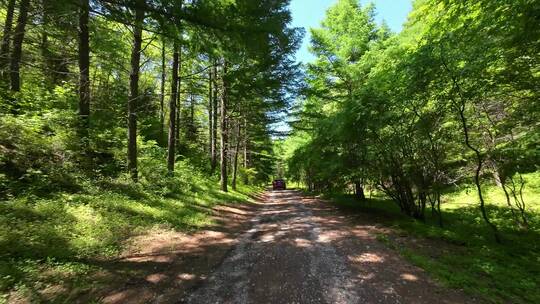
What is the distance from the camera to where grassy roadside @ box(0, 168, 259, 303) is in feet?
13.6

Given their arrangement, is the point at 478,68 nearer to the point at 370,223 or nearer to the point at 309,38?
the point at 370,223

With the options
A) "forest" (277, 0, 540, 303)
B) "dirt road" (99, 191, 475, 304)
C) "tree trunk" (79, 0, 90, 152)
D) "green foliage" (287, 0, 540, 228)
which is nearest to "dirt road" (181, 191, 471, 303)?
"dirt road" (99, 191, 475, 304)

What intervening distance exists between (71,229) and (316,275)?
4916 millimetres

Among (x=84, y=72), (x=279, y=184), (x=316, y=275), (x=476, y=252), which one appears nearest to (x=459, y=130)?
(x=476, y=252)

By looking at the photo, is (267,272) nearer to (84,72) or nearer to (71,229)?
(71,229)

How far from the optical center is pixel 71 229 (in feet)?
19.0

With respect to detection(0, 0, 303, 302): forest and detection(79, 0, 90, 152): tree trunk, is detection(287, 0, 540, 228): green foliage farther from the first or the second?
detection(79, 0, 90, 152): tree trunk

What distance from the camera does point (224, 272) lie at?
532cm

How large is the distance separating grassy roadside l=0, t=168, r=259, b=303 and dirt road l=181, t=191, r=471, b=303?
1.97 metres

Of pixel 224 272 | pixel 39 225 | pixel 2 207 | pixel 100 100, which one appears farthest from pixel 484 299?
pixel 100 100

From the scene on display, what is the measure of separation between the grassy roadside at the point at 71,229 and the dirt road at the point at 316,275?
1.97m

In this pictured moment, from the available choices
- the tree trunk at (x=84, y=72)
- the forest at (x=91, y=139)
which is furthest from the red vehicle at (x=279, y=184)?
the tree trunk at (x=84, y=72)

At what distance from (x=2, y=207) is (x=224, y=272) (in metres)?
4.44

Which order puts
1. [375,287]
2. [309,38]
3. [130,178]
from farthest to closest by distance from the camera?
[309,38] < [130,178] < [375,287]
